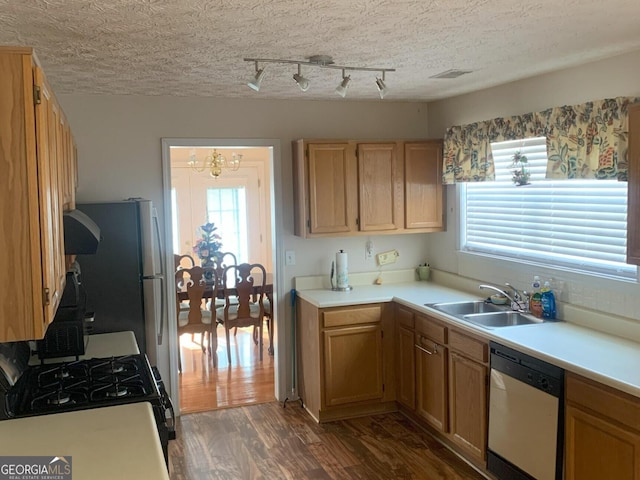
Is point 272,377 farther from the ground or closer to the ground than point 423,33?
closer to the ground

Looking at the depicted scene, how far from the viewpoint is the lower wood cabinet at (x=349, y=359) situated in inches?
167

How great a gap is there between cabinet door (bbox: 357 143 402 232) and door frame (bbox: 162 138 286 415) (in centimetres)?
63

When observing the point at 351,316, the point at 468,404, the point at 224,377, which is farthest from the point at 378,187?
the point at 224,377

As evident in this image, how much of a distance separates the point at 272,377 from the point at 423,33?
11.7 ft

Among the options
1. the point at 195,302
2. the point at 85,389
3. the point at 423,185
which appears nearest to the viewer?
the point at 85,389

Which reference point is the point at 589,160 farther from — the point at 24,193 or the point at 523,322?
the point at 24,193

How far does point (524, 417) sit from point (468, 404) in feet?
1.77

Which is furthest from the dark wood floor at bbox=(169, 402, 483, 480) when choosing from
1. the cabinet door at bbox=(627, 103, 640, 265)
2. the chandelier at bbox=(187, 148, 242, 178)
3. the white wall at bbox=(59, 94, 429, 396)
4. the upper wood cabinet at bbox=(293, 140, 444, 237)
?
the chandelier at bbox=(187, 148, 242, 178)

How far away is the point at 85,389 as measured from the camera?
256 centimetres

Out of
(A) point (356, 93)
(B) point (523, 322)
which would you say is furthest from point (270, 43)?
(B) point (523, 322)

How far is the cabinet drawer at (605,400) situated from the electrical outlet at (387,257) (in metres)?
2.34

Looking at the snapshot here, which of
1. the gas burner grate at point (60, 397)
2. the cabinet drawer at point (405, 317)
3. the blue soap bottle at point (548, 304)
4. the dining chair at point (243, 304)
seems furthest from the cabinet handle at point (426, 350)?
the gas burner grate at point (60, 397)

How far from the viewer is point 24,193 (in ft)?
5.74

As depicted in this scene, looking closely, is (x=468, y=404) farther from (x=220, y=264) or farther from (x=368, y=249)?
(x=220, y=264)
